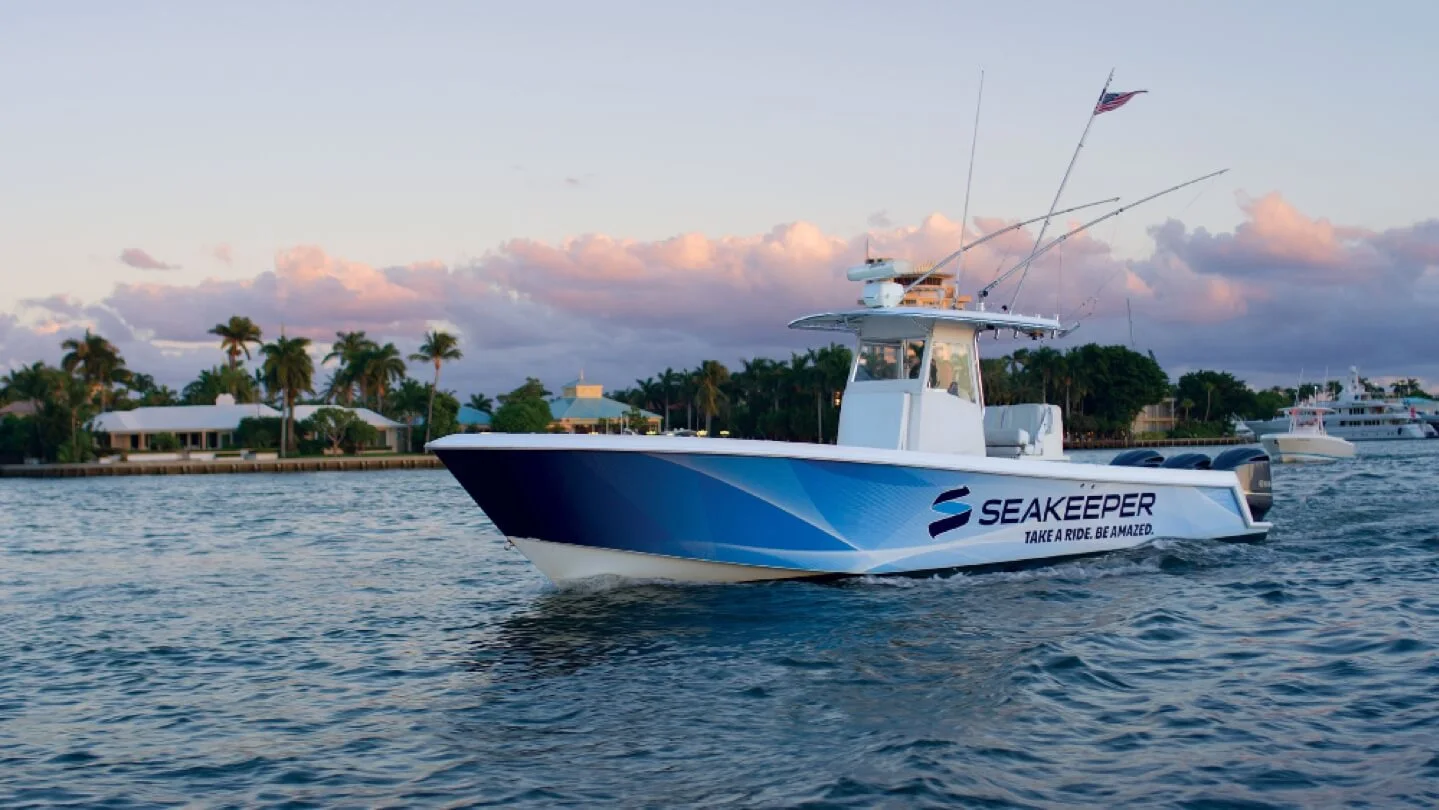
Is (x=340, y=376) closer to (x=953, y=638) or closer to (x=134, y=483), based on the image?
(x=134, y=483)

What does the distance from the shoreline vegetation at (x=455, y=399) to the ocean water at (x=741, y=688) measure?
160 ft

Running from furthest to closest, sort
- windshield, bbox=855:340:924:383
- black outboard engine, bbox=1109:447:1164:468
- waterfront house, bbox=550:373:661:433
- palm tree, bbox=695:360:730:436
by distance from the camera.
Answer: palm tree, bbox=695:360:730:436 → waterfront house, bbox=550:373:661:433 → black outboard engine, bbox=1109:447:1164:468 → windshield, bbox=855:340:924:383

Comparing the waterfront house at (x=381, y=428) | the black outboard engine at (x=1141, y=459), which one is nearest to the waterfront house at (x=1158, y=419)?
the waterfront house at (x=381, y=428)

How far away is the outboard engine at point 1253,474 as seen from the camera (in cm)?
1688

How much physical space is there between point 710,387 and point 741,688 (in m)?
84.2

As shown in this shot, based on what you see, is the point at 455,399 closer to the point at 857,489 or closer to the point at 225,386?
the point at 225,386

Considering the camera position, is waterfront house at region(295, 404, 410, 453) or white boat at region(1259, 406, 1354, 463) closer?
white boat at region(1259, 406, 1354, 463)

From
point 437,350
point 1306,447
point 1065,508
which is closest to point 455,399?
point 437,350

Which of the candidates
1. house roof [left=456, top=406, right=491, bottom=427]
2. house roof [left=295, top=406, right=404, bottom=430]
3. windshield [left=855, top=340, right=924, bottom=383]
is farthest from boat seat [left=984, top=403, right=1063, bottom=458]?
house roof [left=456, top=406, right=491, bottom=427]

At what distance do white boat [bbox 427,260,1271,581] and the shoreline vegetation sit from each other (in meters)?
47.1

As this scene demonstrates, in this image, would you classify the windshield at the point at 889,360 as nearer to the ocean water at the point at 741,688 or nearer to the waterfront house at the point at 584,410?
the ocean water at the point at 741,688

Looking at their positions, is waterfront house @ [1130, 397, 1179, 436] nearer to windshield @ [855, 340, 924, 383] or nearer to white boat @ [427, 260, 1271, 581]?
white boat @ [427, 260, 1271, 581]

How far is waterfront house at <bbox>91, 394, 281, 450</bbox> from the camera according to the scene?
7706 cm

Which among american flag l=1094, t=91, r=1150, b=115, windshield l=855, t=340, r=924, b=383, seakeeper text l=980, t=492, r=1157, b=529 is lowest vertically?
seakeeper text l=980, t=492, r=1157, b=529
